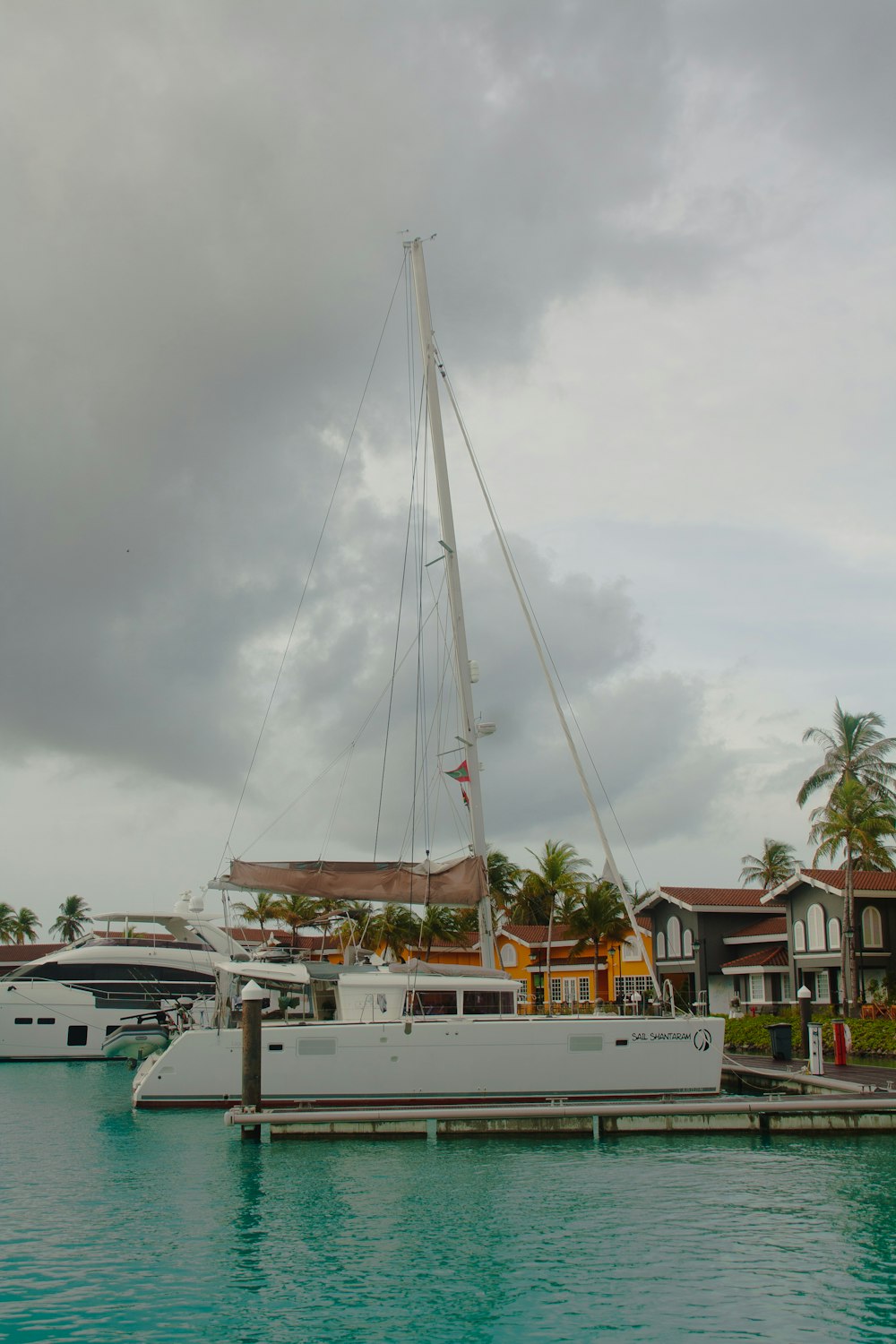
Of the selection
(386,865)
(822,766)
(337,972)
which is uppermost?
(822,766)

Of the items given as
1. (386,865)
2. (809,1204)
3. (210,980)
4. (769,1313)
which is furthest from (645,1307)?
(210,980)

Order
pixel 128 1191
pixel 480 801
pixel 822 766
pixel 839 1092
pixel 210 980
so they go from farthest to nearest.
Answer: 1. pixel 210 980
2. pixel 822 766
3. pixel 480 801
4. pixel 839 1092
5. pixel 128 1191

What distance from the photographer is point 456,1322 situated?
11.4 metres

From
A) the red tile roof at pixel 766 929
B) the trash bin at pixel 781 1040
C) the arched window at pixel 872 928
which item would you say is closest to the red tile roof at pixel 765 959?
the red tile roof at pixel 766 929

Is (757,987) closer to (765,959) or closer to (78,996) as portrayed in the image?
(765,959)

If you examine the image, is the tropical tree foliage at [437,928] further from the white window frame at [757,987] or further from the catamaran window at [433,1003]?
the catamaran window at [433,1003]

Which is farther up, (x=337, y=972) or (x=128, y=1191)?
(x=337, y=972)

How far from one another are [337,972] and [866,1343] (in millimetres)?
16662

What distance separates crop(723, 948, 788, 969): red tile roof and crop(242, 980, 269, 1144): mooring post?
34675mm

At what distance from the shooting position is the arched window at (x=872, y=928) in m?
47.3

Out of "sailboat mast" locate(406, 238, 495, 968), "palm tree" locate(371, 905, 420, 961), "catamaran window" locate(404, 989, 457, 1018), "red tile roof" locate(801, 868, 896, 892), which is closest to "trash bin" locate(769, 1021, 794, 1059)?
"sailboat mast" locate(406, 238, 495, 968)

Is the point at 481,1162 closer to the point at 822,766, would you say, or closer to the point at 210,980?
the point at 822,766

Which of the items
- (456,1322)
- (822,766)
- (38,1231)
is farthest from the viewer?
(822,766)

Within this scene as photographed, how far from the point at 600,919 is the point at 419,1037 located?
36254mm
